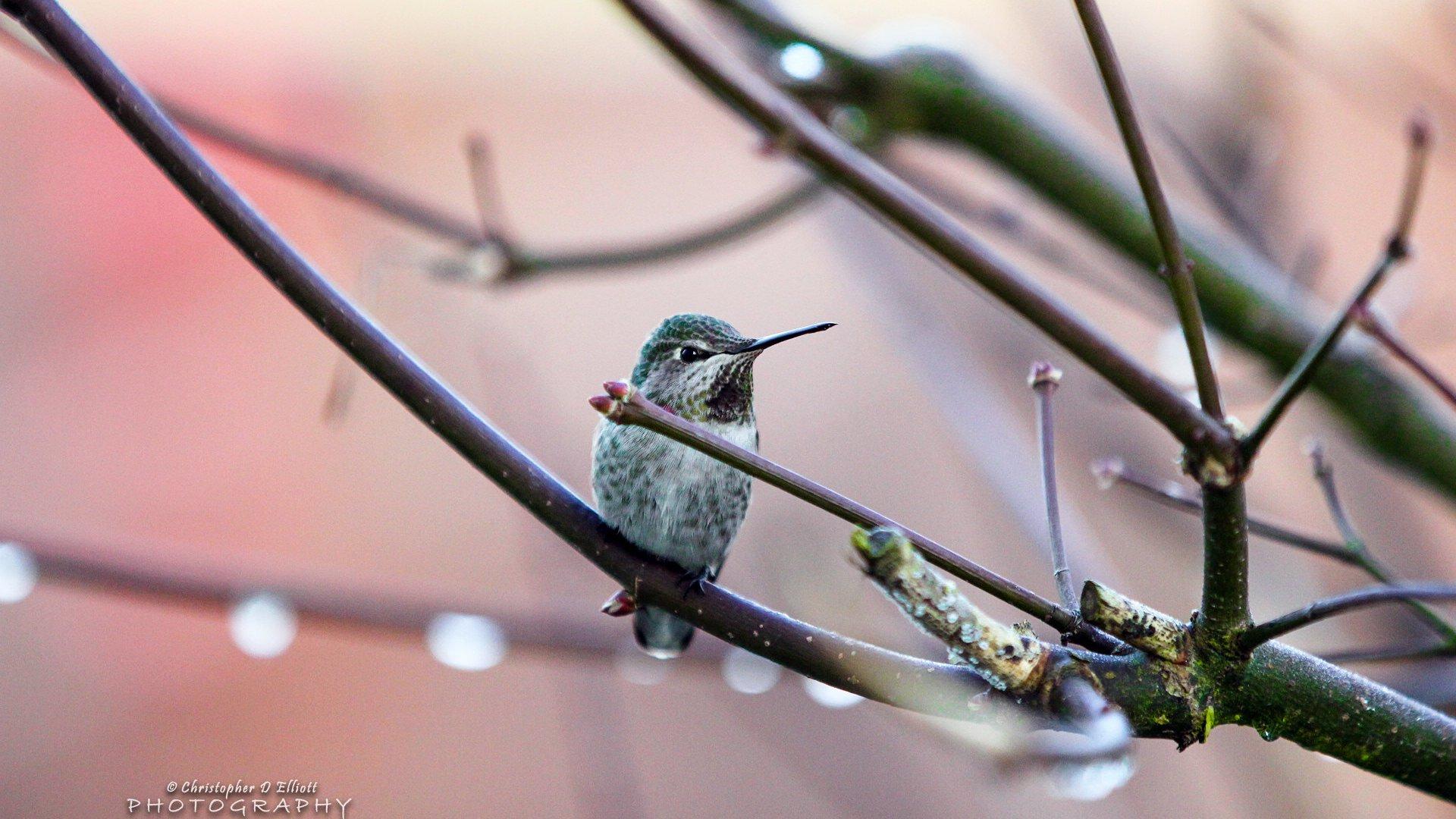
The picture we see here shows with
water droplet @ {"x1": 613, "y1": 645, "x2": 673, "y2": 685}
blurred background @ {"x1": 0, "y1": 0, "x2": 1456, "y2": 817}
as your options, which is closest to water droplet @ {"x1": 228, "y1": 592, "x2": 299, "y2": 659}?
water droplet @ {"x1": 613, "y1": 645, "x2": 673, "y2": 685}

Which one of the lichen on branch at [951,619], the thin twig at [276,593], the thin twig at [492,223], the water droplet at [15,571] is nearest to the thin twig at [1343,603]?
the lichen on branch at [951,619]

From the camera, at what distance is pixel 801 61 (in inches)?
80.0

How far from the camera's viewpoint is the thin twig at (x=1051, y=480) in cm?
102

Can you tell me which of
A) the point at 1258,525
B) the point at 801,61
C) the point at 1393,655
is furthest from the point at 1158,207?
the point at 801,61

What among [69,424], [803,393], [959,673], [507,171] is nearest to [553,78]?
[507,171]

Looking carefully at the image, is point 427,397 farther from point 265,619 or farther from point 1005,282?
point 265,619

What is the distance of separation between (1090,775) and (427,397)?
918 millimetres

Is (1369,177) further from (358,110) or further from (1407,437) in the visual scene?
(358,110)

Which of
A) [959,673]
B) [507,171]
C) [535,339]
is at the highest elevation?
[507,171]

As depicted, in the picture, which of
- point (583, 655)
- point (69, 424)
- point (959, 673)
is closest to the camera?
point (959, 673)

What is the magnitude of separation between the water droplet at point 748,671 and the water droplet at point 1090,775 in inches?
17.6

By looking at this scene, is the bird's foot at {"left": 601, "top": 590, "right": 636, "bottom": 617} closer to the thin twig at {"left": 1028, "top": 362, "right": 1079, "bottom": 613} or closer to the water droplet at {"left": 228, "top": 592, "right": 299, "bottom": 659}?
the thin twig at {"left": 1028, "top": 362, "right": 1079, "bottom": 613}

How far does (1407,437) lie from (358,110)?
3.65m

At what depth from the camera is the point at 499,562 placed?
405cm
